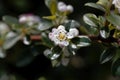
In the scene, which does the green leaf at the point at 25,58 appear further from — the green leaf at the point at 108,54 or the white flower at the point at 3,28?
the green leaf at the point at 108,54

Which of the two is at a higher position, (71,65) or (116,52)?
(116,52)

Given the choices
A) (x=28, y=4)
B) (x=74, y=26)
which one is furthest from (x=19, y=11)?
(x=74, y=26)

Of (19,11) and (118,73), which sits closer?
(118,73)

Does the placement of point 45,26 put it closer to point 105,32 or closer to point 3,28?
point 105,32

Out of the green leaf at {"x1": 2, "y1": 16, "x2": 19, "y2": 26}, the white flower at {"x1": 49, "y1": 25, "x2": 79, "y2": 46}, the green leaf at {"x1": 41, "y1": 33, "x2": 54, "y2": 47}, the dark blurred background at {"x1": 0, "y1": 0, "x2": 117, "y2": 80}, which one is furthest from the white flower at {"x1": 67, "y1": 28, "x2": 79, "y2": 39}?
the dark blurred background at {"x1": 0, "y1": 0, "x2": 117, "y2": 80}

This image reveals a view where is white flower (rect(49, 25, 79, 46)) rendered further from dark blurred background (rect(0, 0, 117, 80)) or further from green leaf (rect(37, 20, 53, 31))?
dark blurred background (rect(0, 0, 117, 80))

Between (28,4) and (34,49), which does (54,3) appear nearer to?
(34,49)
